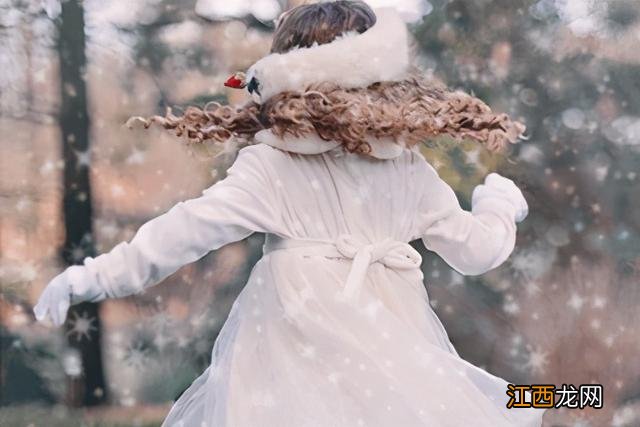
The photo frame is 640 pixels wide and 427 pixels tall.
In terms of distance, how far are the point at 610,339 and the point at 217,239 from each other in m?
1.57

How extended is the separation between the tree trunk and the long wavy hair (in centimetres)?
112

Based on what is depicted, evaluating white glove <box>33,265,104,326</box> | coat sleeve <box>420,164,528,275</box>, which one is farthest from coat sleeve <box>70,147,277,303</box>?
coat sleeve <box>420,164,528,275</box>

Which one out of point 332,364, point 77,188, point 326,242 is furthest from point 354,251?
point 77,188

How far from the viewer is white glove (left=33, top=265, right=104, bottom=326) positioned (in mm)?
1122

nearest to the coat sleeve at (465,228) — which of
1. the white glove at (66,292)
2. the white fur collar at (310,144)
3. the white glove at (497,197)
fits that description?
the white glove at (497,197)

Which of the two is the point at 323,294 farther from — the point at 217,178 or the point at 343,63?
the point at 217,178

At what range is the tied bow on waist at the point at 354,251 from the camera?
3.91 feet

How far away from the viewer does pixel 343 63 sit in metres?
1.19

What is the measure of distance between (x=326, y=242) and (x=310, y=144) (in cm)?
13

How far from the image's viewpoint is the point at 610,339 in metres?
2.41

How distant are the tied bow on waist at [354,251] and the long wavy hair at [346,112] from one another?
0.42 feet

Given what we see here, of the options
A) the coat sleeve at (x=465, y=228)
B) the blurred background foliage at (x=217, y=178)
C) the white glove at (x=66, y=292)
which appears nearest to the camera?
the white glove at (x=66, y=292)

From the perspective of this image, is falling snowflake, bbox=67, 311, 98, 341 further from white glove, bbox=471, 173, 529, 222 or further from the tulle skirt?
white glove, bbox=471, 173, 529, 222

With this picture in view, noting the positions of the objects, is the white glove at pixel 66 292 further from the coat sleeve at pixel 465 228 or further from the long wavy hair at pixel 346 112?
the coat sleeve at pixel 465 228
